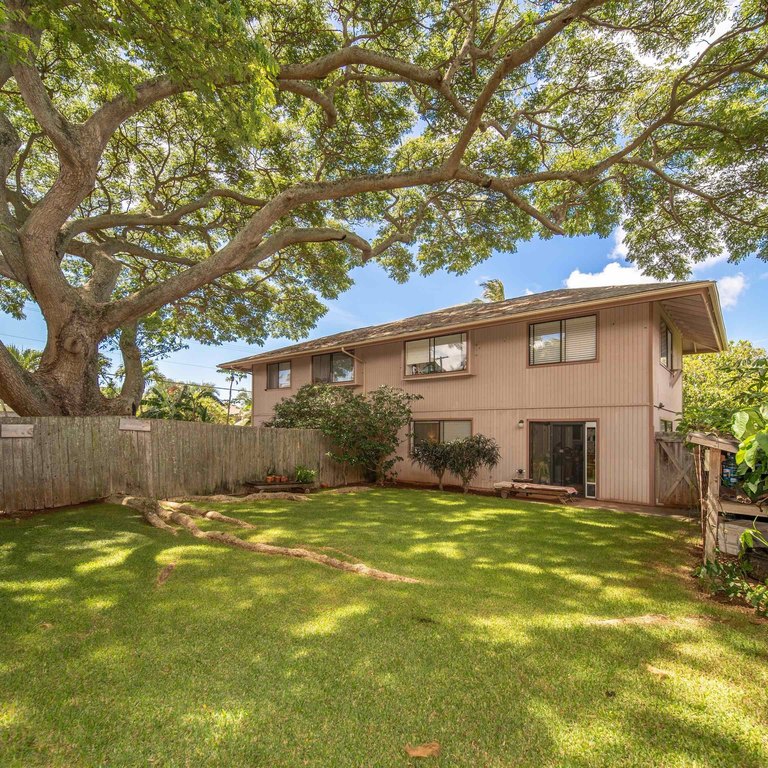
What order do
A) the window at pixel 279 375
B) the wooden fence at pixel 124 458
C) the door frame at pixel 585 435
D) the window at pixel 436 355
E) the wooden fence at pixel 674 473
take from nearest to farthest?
the wooden fence at pixel 124 458
the wooden fence at pixel 674 473
the door frame at pixel 585 435
the window at pixel 436 355
the window at pixel 279 375

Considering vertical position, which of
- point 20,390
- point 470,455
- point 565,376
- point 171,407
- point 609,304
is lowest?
point 470,455

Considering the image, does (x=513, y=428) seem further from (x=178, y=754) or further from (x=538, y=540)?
(x=178, y=754)

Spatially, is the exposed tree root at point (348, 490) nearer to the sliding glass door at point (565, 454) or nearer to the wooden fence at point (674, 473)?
the sliding glass door at point (565, 454)

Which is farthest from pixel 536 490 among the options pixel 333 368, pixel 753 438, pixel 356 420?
pixel 333 368

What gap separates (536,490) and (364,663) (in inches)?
335

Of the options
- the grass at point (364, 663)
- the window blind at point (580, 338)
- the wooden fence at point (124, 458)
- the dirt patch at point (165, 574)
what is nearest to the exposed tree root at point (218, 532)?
the grass at point (364, 663)

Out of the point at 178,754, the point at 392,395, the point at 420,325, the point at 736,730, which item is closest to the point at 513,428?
the point at 392,395

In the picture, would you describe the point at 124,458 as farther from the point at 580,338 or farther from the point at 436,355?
the point at 580,338

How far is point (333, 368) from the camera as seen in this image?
1619 cm

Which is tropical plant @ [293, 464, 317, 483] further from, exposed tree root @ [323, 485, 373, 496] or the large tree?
the large tree

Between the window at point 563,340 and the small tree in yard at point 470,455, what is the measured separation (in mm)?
2752

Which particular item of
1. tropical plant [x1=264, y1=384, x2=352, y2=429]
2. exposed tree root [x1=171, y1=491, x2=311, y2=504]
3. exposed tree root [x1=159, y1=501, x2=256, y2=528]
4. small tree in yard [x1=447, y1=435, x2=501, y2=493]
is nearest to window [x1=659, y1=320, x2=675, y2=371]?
small tree in yard [x1=447, y1=435, x2=501, y2=493]

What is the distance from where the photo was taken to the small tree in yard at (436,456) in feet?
37.7

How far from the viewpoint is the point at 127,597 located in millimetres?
3660
